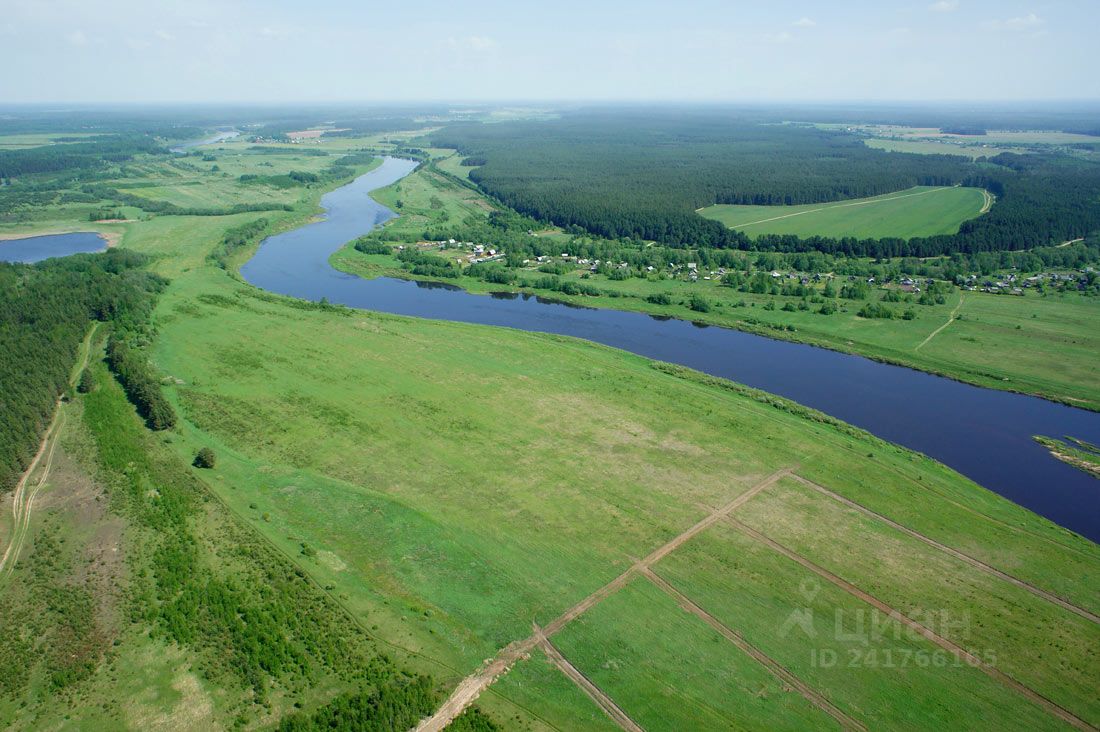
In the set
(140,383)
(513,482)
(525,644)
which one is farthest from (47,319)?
(525,644)

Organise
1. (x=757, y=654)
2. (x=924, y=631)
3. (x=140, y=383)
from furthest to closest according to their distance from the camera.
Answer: (x=140, y=383)
(x=924, y=631)
(x=757, y=654)

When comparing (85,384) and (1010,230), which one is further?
(1010,230)

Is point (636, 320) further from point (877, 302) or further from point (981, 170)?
point (981, 170)

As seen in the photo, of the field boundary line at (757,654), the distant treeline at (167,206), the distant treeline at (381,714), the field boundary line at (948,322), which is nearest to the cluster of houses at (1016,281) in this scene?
the field boundary line at (948,322)

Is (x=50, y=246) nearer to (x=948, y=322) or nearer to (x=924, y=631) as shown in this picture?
(x=924, y=631)

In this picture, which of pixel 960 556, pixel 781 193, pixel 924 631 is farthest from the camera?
pixel 781 193

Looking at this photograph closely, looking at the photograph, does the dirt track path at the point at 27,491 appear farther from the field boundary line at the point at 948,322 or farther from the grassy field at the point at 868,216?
the grassy field at the point at 868,216
